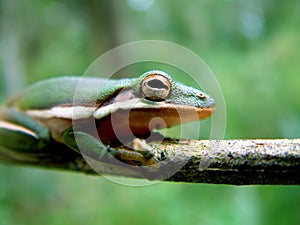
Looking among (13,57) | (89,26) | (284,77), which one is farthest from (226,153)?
(89,26)

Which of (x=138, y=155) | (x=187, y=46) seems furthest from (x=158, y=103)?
(x=187, y=46)

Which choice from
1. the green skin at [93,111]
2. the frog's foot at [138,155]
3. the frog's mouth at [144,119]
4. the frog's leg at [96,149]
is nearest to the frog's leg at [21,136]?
the green skin at [93,111]

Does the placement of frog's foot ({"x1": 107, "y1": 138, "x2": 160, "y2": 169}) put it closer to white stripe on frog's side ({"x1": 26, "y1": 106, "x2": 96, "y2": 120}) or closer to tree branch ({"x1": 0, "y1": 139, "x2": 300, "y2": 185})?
tree branch ({"x1": 0, "y1": 139, "x2": 300, "y2": 185})

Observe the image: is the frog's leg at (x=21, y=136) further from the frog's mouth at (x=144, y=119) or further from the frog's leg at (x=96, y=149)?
the frog's mouth at (x=144, y=119)

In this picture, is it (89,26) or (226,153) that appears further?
(89,26)

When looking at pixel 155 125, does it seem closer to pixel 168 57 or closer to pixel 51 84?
pixel 51 84

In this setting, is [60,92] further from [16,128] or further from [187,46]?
[187,46]

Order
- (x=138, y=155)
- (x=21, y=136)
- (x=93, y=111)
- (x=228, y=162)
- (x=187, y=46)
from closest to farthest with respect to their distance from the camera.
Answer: (x=228, y=162) → (x=138, y=155) → (x=93, y=111) → (x=21, y=136) → (x=187, y=46)
